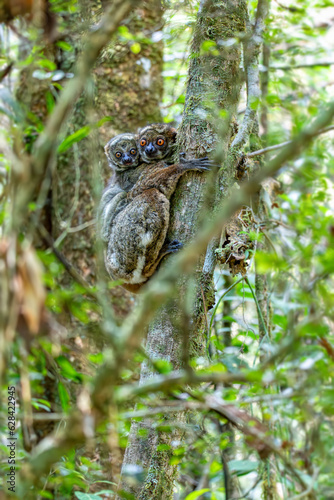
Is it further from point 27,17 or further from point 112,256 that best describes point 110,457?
point 27,17

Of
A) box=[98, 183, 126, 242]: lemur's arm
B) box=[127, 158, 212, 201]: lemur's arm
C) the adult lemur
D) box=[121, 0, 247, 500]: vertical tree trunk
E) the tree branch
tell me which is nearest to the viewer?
the tree branch

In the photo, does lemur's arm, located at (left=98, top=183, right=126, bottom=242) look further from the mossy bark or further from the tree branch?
the tree branch

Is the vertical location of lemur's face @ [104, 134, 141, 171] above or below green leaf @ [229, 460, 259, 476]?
above

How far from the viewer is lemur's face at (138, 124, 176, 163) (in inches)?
168

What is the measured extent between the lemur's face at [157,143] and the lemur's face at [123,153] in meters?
0.29

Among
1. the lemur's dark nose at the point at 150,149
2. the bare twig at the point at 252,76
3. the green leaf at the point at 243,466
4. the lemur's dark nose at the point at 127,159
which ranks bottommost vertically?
the green leaf at the point at 243,466

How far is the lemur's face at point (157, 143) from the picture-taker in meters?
4.26

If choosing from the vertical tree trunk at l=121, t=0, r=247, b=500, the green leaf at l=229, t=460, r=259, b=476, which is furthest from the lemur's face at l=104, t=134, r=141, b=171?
the green leaf at l=229, t=460, r=259, b=476

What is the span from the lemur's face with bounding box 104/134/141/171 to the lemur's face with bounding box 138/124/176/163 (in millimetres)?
287

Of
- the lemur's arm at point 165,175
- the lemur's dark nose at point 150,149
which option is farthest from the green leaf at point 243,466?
the lemur's dark nose at point 150,149

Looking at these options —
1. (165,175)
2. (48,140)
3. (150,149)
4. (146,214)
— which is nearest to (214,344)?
(146,214)

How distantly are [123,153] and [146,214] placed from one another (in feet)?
4.45

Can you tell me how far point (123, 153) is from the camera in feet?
15.7

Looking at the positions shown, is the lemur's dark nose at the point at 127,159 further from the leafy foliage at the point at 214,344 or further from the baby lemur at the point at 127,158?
the leafy foliage at the point at 214,344
